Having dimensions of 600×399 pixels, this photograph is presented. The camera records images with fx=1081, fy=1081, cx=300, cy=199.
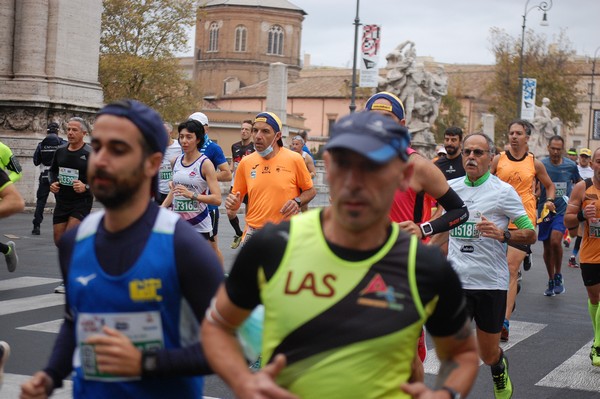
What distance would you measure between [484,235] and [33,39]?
67.4ft

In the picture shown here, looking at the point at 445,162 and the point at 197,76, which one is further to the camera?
the point at 197,76

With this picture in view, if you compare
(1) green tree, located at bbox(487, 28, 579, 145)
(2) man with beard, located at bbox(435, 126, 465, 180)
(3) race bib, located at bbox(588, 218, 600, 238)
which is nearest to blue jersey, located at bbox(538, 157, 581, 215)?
(2) man with beard, located at bbox(435, 126, 465, 180)

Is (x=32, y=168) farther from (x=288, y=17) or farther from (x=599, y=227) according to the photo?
(x=288, y=17)

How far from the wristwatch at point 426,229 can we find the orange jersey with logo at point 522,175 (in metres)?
6.18

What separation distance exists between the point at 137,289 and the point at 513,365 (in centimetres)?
684

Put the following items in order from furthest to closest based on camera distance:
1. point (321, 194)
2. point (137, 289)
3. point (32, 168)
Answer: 1. point (321, 194)
2. point (32, 168)
3. point (137, 289)

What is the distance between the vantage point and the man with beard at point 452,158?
1338cm

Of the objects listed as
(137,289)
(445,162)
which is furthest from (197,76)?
(137,289)

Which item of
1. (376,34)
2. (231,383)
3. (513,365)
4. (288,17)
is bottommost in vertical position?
(513,365)

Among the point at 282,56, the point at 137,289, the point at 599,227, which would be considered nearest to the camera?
the point at 137,289

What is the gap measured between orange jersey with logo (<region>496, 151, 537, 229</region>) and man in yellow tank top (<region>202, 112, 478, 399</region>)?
10.2 meters

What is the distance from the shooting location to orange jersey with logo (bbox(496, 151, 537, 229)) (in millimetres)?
13219

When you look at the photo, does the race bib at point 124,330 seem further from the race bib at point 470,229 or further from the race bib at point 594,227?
the race bib at point 594,227

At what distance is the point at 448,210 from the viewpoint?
24.2 feet
